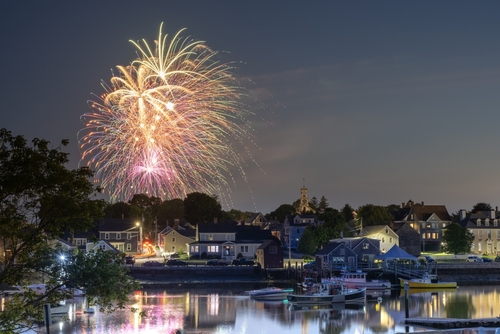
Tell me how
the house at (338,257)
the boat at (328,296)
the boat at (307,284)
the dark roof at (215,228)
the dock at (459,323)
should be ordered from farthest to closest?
1. the dark roof at (215,228)
2. the house at (338,257)
3. the boat at (307,284)
4. the boat at (328,296)
5. the dock at (459,323)

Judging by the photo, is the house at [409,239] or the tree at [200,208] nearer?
the house at [409,239]

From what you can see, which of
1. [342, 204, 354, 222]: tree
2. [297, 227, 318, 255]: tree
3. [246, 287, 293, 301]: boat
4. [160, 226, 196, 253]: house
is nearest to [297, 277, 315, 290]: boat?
[246, 287, 293, 301]: boat

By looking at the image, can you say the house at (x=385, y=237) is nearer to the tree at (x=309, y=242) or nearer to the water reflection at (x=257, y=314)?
the tree at (x=309, y=242)

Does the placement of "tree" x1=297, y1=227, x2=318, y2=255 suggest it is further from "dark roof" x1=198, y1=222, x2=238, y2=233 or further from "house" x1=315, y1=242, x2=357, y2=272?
"house" x1=315, y1=242, x2=357, y2=272

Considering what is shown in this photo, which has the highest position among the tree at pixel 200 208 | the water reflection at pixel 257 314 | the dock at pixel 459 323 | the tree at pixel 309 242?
the tree at pixel 200 208

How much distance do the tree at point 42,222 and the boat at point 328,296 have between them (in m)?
38.5

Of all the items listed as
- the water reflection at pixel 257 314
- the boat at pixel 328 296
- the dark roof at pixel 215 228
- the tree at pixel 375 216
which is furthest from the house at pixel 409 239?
the boat at pixel 328 296

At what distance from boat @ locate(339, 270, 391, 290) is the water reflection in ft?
9.75

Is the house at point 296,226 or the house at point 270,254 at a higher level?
the house at point 296,226

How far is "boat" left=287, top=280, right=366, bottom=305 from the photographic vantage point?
5641 centimetres

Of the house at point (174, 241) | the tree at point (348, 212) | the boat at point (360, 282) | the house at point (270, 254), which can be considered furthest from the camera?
the tree at point (348, 212)

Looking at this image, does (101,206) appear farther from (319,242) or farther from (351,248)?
(319,242)

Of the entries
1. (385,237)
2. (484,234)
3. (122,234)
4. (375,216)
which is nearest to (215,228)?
(122,234)

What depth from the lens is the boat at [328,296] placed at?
56.4m
